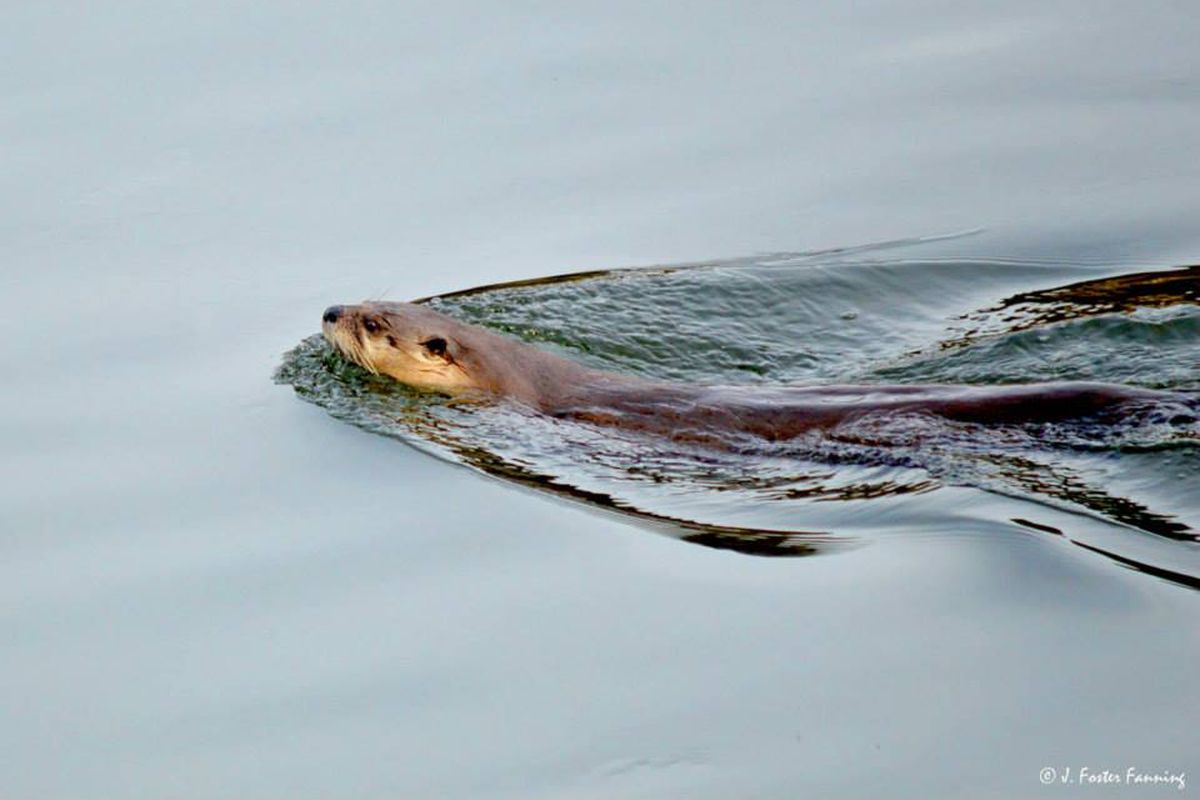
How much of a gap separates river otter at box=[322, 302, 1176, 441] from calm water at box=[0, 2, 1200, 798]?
6.6 inches

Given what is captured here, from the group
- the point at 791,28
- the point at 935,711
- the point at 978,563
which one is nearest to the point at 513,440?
the point at 978,563

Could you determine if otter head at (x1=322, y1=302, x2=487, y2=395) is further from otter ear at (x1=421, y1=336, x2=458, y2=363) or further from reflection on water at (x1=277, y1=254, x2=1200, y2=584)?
reflection on water at (x1=277, y1=254, x2=1200, y2=584)

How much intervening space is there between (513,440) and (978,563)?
2384 mm

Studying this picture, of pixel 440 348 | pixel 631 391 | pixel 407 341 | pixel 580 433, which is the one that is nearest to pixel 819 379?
pixel 631 391

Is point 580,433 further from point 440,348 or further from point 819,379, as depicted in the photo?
point 819,379

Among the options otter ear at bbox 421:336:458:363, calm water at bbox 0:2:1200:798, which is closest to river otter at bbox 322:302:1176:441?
otter ear at bbox 421:336:458:363

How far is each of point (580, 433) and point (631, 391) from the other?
1.25ft

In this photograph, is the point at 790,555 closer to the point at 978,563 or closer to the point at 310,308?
the point at 978,563

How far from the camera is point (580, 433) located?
25.2ft

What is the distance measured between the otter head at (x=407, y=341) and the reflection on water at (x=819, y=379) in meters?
0.12

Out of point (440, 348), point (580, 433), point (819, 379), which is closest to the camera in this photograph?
point (580, 433)

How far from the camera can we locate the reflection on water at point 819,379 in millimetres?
6680

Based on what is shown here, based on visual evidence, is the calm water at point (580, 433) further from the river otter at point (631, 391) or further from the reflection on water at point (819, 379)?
the river otter at point (631, 391)

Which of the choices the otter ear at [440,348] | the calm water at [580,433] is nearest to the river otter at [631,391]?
the otter ear at [440,348]
